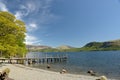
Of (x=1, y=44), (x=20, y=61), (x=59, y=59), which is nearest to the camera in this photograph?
(x=1, y=44)

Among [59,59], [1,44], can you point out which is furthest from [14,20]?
[59,59]

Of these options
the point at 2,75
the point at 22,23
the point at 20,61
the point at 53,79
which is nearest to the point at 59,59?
the point at 20,61

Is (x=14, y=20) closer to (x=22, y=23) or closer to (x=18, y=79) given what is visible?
(x=22, y=23)

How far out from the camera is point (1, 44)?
4016cm

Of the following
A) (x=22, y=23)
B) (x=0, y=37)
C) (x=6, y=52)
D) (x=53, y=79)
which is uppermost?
(x=22, y=23)

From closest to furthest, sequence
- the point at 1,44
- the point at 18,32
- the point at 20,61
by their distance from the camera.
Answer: the point at 1,44 → the point at 18,32 → the point at 20,61

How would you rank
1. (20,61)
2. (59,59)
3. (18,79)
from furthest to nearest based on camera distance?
1. (59,59)
2. (20,61)
3. (18,79)

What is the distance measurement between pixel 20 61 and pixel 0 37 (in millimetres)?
26120

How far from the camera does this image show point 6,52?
42.4 m

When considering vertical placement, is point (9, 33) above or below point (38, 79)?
above

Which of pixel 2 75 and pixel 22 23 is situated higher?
pixel 22 23

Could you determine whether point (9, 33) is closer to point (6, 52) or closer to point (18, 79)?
point (6, 52)

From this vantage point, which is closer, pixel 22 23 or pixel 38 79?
pixel 38 79

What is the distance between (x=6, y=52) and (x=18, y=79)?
805 inches
